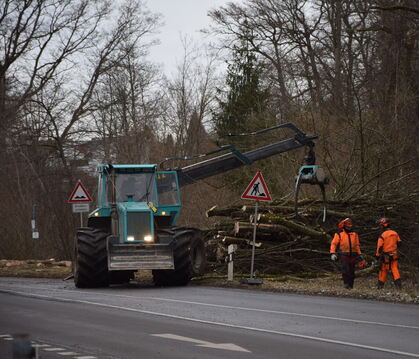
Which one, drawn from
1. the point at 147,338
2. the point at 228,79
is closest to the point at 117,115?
the point at 228,79

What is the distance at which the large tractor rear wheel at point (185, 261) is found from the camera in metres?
21.8

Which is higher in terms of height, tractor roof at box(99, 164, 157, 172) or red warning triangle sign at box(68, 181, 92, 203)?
tractor roof at box(99, 164, 157, 172)

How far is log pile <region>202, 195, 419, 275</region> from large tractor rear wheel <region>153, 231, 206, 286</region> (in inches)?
81.9

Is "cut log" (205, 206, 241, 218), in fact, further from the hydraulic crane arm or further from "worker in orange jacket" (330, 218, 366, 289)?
"worker in orange jacket" (330, 218, 366, 289)

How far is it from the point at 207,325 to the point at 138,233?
379 inches

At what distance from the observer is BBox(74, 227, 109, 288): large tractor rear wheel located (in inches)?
850

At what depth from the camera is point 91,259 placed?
21594mm

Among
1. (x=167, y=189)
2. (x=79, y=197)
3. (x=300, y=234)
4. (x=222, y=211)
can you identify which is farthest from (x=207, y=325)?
(x=79, y=197)

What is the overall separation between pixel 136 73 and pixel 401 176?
27.6 m

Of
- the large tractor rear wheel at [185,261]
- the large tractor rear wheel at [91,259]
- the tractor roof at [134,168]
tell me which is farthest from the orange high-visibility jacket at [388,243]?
the large tractor rear wheel at [91,259]

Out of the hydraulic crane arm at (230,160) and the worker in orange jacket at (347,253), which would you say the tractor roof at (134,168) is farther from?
the worker in orange jacket at (347,253)

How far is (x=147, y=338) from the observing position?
11148 mm

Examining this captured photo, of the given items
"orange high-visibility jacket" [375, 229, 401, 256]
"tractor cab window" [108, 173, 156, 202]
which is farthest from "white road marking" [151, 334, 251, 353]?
"tractor cab window" [108, 173, 156, 202]

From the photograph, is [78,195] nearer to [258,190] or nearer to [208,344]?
[258,190]
